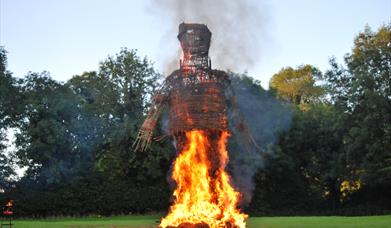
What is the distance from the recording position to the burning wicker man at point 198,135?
34.1 ft

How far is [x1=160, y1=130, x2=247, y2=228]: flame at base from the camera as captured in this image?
10.4m

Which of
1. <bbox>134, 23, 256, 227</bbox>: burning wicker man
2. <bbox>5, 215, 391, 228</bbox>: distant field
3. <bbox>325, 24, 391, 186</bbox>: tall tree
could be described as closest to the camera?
<bbox>134, 23, 256, 227</bbox>: burning wicker man

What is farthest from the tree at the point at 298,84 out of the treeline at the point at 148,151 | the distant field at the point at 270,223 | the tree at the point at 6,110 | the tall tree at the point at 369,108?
the distant field at the point at 270,223

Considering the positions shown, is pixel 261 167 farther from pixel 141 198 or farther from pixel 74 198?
pixel 74 198

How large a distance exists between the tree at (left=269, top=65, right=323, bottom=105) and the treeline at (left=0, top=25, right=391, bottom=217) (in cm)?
1929

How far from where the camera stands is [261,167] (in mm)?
36812

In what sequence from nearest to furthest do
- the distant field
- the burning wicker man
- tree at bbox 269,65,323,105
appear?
1. the burning wicker man
2. the distant field
3. tree at bbox 269,65,323,105

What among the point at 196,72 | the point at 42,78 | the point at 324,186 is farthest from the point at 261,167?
the point at 196,72

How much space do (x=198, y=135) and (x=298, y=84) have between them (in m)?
52.3

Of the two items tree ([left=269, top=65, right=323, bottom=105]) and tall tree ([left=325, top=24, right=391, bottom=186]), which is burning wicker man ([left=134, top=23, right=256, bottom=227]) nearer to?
tall tree ([left=325, top=24, right=391, bottom=186])

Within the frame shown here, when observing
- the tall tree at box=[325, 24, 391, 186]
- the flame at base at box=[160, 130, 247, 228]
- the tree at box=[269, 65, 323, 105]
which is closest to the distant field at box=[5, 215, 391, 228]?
the tall tree at box=[325, 24, 391, 186]

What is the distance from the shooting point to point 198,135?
1059 centimetres

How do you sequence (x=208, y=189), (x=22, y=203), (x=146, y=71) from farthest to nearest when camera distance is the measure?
(x=146, y=71) < (x=22, y=203) < (x=208, y=189)

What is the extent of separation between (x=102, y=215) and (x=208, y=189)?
26050 millimetres
